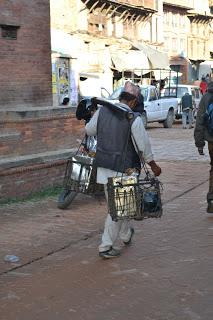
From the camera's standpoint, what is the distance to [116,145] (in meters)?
6.18

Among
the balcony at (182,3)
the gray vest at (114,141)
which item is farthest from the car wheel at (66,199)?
the balcony at (182,3)

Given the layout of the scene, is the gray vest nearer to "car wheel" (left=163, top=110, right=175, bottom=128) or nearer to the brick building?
the brick building

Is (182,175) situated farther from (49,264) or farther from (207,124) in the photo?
(49,264)

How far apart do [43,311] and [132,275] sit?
1.17 meters

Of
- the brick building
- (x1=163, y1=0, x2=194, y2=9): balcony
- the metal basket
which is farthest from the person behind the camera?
(x1=163, y1=0, x2=194, y2=9): balcony

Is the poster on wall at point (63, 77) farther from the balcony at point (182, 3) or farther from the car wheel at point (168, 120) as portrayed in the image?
the balcony at point (182, 3)

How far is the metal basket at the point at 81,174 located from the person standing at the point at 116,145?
193 centimetres

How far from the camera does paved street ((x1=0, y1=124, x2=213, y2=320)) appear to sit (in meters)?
4.94

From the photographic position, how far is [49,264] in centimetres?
626

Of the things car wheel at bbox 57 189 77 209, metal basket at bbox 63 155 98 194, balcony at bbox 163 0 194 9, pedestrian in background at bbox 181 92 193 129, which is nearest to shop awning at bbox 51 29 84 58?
pedestrian in background at bbox 181 92 193 129

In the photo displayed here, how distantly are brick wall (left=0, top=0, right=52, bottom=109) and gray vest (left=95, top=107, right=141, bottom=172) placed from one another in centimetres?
648

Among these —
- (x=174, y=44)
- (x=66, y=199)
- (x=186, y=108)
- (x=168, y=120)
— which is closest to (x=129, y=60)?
(x=168, y=120)

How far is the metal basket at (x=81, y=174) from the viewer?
327 inches

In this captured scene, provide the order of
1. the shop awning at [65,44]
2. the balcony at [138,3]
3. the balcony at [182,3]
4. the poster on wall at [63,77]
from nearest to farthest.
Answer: the poster on wall at [63,77] < the shop awning at [65,44] < the balcony at [138,3] < the balcony at [182,3]
